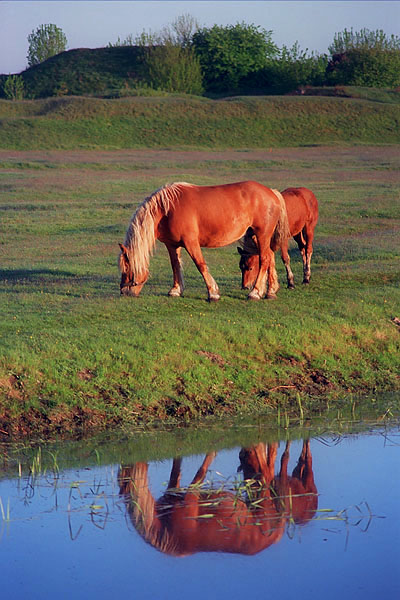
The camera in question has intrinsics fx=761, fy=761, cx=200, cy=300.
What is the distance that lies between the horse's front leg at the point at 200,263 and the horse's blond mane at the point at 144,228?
540mm

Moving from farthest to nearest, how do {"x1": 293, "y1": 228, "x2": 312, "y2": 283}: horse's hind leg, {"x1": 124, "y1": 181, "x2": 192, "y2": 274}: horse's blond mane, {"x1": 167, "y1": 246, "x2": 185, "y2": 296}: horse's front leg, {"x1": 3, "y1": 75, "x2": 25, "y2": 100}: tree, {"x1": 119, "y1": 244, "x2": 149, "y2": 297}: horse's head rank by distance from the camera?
{"x1": 3, "y1": 75, "x2": 25, "y2": 100}: tree → {"x1": 293, "y1": 228, "x2": 312, "y2": 283}: horse's hind leg → {"x1": 167, "y1": 246, "x2": 185, "y2": 296}: horse's front leg → {"x1": 119, "y1": 244, "x2": 149, "y2": 297}: horse's head → {"x1": 124, "y1": 181, "x2": 192, "y2": 274}: horse's blond mane

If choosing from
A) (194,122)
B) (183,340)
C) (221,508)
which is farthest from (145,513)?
(194,122)

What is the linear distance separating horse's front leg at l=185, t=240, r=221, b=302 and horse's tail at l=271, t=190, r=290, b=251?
132cm

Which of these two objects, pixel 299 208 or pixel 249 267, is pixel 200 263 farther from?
pixel 299 208

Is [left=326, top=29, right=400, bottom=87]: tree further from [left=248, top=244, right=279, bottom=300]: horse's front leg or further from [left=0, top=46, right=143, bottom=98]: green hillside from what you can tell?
[left=248, top=244, right=279, bottom=300]: horse's front leg

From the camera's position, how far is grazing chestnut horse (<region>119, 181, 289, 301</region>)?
34.3 ft

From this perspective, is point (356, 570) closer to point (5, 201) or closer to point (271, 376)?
point (271, 376)

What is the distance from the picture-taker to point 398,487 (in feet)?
21.5

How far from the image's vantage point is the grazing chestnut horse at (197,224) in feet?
34.3

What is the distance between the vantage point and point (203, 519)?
596 cm

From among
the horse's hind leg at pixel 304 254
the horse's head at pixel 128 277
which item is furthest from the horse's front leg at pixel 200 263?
the horse's hind leg at pixel 304 254

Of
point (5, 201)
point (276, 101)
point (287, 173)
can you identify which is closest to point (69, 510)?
point (5, 201)

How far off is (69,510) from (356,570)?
2.30 m

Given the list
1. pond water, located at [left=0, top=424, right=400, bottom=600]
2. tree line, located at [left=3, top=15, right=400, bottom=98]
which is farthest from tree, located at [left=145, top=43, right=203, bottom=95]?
pond water, located at [left=0, top=424, right=400, bottom=600]
